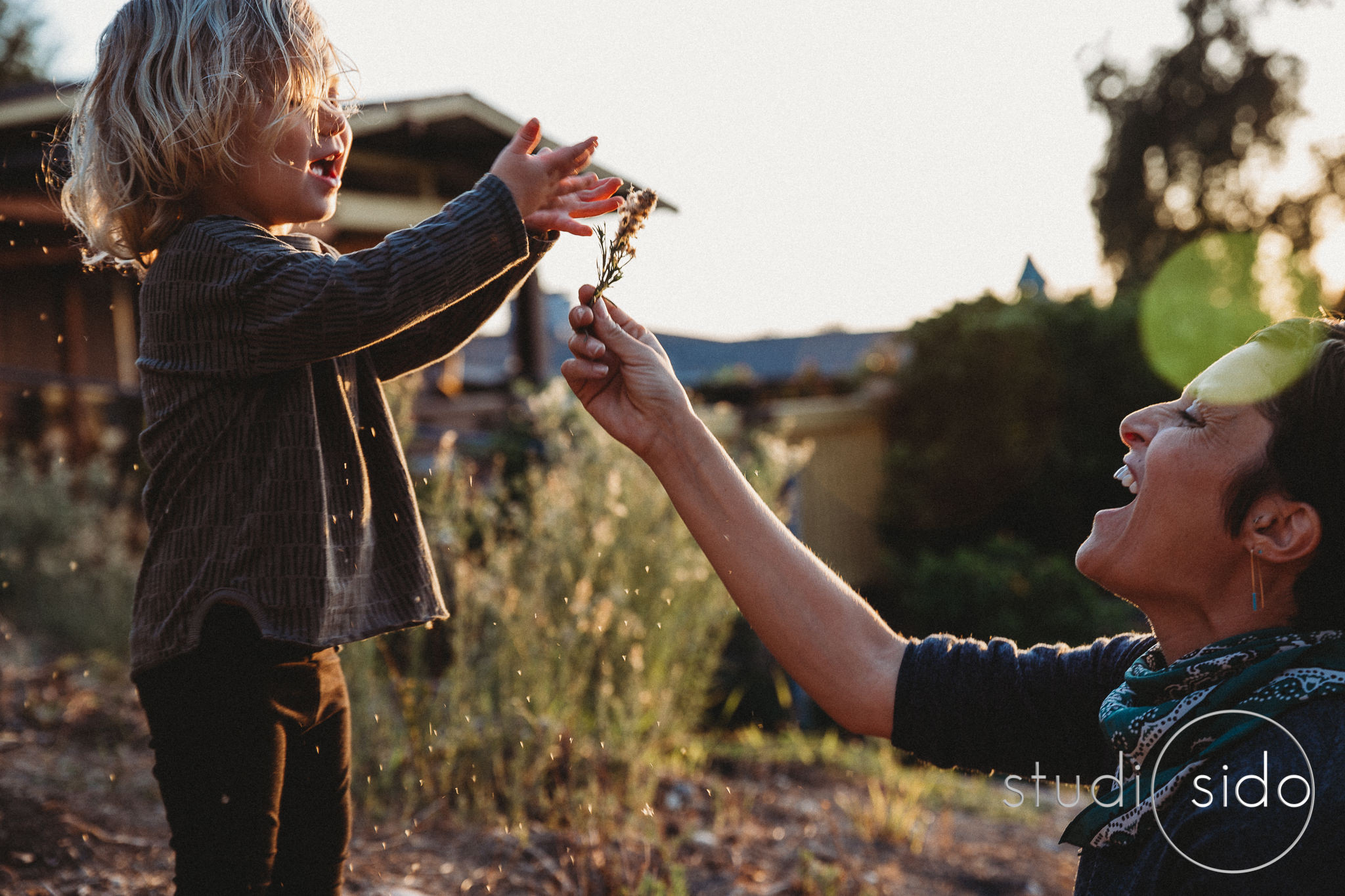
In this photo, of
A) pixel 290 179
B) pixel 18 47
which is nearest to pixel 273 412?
pixel 290 179

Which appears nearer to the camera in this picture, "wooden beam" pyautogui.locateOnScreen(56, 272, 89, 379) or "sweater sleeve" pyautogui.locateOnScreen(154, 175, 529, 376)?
"sweater sleeve" pyautogui.locateOnScreen(154, 175, 529, 376)

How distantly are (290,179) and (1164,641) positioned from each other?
1542mm

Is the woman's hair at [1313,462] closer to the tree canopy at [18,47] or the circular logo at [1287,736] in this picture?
the circular logo at [1287,736]

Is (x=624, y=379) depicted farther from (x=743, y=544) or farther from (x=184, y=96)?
(x=184, y=96)

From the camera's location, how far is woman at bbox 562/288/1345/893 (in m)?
1.12

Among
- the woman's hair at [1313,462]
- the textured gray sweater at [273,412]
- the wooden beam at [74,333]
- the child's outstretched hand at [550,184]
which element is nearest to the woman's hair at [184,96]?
the textured gray sweater at [273,412]

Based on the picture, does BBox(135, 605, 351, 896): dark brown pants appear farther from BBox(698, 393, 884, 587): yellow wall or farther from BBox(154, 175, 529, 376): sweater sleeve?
BBox(698, 393, 884, 587): yellow wall

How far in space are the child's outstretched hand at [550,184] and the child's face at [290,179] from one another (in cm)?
29

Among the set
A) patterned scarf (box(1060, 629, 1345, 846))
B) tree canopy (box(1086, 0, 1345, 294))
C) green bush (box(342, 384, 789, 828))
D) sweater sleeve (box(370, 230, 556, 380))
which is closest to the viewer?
patterned scarf (box(1060, 629, 1345, 846))

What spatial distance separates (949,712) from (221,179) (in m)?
1.47

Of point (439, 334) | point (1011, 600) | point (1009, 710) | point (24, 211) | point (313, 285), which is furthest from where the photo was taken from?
point (24, 211)

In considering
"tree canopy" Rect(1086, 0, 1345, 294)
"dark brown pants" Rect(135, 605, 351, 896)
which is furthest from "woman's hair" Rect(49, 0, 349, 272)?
"tree canopy" Rect(1086, 0, 1345, 294)

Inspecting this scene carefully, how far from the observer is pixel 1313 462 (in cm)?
122

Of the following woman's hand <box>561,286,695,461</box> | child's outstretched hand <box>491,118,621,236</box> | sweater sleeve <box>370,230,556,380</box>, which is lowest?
woman's hand <box>561,286,695,461</box>
